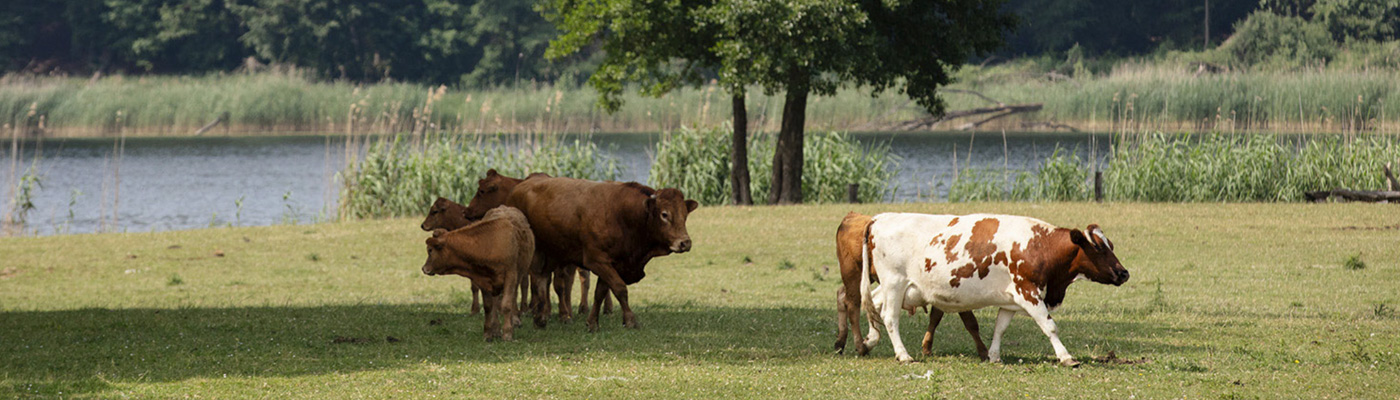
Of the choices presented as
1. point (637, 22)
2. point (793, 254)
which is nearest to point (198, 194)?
point (637, 22)

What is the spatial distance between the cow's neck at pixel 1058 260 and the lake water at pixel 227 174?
1678 cm

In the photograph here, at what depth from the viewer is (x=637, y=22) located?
23.3m

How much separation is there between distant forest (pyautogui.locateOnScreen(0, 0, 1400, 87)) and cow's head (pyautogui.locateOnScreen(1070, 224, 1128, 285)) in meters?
59.9

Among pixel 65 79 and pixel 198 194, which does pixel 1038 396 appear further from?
pixel 65 79

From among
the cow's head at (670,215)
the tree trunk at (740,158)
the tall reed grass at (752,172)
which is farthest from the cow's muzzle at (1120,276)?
the tall reed grass at (752,172)

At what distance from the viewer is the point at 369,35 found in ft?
234

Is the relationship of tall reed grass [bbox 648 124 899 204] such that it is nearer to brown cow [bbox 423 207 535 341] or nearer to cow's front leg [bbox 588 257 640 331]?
cow's front leg [bbox 588 257 640 331]

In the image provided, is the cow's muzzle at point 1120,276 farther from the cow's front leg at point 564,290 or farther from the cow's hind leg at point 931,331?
the cow's front leg at point 564,290

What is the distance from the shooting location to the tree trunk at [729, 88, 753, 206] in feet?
82.5

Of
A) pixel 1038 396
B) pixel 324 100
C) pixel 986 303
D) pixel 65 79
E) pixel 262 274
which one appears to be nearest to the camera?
pixel 1038 396

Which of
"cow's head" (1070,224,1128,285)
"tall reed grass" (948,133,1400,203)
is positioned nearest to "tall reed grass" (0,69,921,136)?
"tall reed grass" (948,133,1400,203)

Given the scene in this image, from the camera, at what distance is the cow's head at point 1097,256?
28.6ft

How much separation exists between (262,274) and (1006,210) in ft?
38.2

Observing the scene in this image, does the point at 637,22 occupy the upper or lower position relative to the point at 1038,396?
upper
